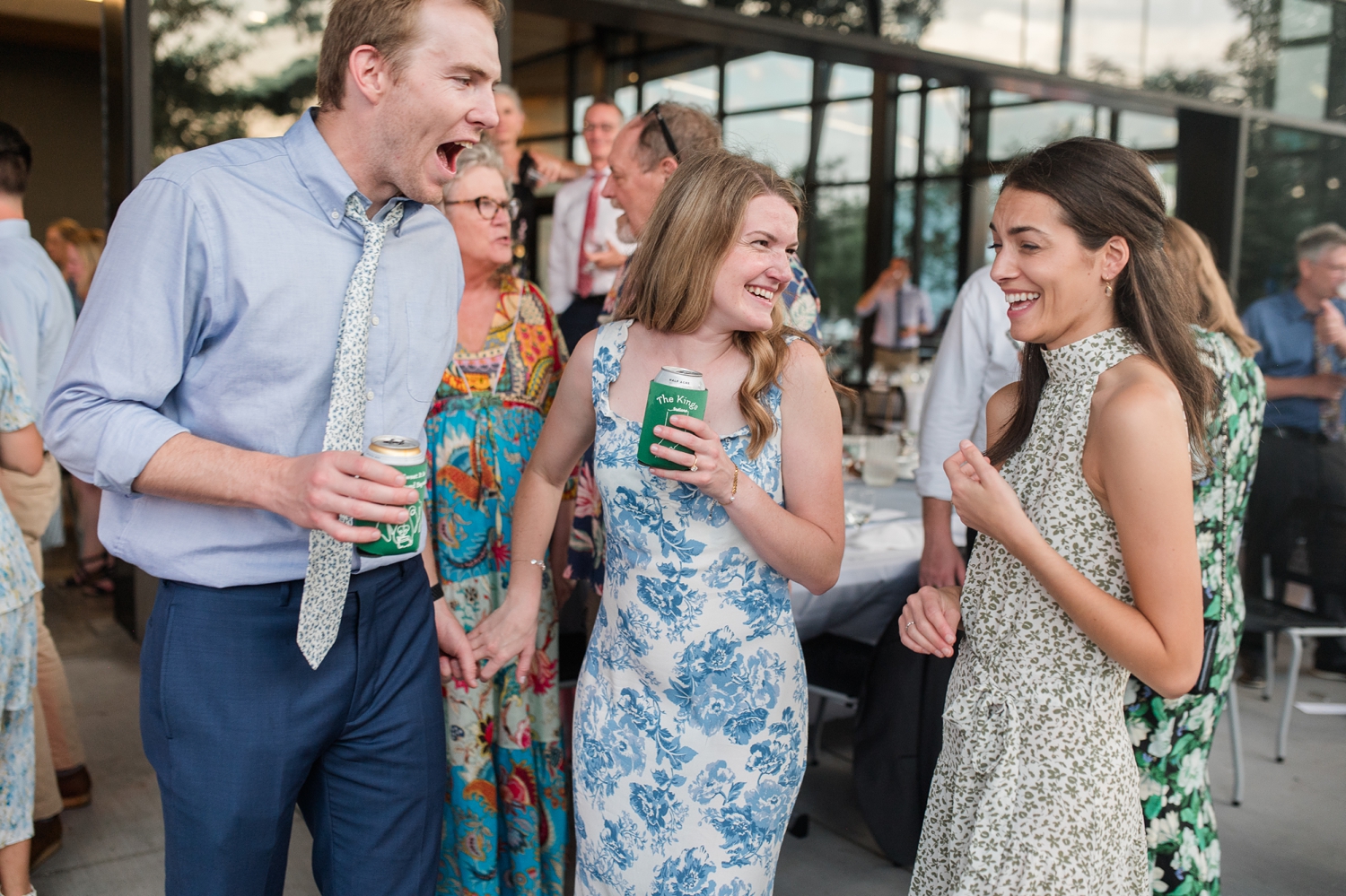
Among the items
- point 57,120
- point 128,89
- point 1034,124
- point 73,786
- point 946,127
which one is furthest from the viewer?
point 946,127

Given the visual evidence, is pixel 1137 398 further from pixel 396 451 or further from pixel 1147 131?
pixel 1147 131

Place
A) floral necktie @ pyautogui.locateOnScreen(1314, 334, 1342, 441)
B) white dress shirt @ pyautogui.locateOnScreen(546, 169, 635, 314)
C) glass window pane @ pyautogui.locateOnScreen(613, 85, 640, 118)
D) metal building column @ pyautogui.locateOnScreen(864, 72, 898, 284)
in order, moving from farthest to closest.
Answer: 1. glass window pane @ pyautogui.locateOnScreen(613, 85, 640, 118)
2. metal building column @ pyautogui.locateOnScreen(864, 72, 898, 284)
3. floral necktie @ pyautogui.locateOnScreen(1314, 334, 1342, 441)
4. white dress shirt @ pyautogui.locateOnScreen(546, 169, 635, 314)

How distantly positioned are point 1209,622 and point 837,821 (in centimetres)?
146

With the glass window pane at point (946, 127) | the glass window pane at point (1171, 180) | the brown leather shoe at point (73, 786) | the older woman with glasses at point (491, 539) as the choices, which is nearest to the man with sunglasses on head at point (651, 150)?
the older woman with glasses at point (491, 539)

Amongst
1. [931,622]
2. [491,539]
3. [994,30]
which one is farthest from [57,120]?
[931,622]

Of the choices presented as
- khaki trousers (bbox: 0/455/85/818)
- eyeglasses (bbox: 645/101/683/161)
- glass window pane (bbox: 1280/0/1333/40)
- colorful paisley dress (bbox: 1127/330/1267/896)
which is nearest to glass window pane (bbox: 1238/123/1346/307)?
glass window pane (bbox: 1280/0/1333/40)

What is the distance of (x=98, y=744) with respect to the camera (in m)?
3.45

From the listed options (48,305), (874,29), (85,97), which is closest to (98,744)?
(48,305)

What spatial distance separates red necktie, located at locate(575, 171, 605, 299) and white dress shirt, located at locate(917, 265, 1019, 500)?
5.73 ft

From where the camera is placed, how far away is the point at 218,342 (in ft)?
4.30

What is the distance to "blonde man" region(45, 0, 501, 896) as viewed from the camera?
4.04 ft

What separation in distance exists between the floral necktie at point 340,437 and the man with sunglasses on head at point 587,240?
2517 millimetres

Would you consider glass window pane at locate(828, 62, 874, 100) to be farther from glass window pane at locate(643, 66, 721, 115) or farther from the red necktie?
the red necktie

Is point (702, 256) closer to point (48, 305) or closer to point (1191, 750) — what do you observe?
point (1191, 750)
